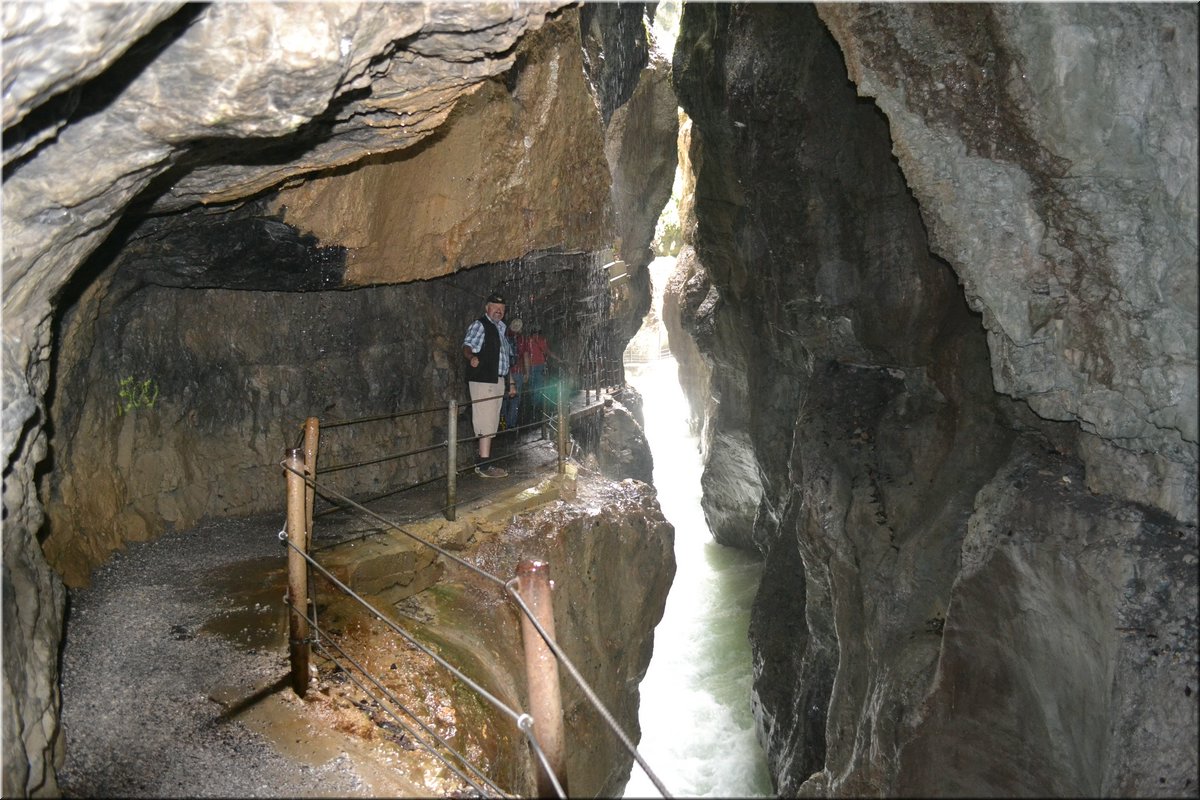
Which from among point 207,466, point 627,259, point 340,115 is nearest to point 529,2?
point 340,115

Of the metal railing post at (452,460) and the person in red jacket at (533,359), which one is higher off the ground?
the person in red jacket at (533,359)

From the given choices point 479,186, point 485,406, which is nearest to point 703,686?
point 485,406

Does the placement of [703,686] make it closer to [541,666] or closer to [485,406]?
[485,406]

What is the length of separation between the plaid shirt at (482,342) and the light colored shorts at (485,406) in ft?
0.57

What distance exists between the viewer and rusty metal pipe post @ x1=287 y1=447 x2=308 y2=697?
4219 millimetres

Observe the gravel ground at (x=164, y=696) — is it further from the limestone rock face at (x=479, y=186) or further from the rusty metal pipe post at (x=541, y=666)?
the limestone rock face at (x=479, y=186)

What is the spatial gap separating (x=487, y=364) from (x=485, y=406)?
51cm

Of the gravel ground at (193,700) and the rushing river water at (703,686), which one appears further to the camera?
the rushing river water at (703,686)

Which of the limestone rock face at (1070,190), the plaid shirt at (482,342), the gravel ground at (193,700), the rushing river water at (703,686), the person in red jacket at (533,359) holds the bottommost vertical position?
the rushing river water at (703,686)

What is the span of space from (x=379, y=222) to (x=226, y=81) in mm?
4006

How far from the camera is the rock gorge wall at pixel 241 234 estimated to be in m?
3.04

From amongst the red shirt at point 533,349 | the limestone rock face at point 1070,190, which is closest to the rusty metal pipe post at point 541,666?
the limestone rock face at point 1070,190

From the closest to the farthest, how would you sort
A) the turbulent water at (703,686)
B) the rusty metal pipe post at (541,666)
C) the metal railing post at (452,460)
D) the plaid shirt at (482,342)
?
the rusty metal pipe post at (541,666)
the metal railing post at (452,460)
the plaid shirt at (482,342)
the turbulent water at (703,686)

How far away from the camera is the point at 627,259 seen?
50.5 feet
